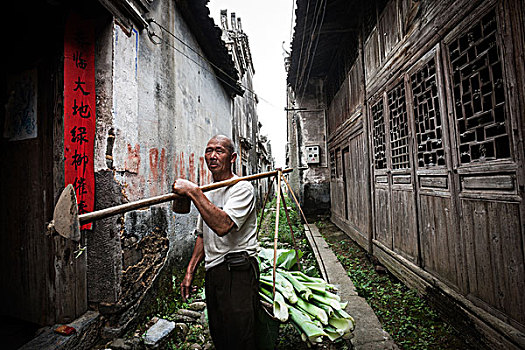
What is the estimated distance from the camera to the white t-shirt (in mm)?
1955

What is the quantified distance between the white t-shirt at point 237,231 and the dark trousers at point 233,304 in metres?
0.10

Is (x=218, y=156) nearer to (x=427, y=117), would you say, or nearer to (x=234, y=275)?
(x=234, y=275)

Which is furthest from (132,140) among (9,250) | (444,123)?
(444,123)

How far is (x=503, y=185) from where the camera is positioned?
2.19 metres

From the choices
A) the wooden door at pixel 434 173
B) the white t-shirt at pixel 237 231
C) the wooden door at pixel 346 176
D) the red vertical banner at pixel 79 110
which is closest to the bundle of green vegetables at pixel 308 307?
the white t-shirt at pixel 237 231

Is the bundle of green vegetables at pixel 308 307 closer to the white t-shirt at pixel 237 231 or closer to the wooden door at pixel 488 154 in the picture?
the white t-shirt at pixel 237 231

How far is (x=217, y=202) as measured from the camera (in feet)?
7.30

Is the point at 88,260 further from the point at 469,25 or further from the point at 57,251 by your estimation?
the point at 469,25

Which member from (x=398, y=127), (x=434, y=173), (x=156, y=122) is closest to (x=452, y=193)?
(x=434, y=173)

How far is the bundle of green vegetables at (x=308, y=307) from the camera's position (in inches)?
85.8

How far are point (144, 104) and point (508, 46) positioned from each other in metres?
4.09

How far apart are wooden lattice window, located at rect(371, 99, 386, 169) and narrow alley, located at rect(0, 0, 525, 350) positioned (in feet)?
1.16

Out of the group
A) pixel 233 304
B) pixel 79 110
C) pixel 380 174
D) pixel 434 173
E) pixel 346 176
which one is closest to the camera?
pixel 233 304

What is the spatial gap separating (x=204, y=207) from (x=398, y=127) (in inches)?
153
